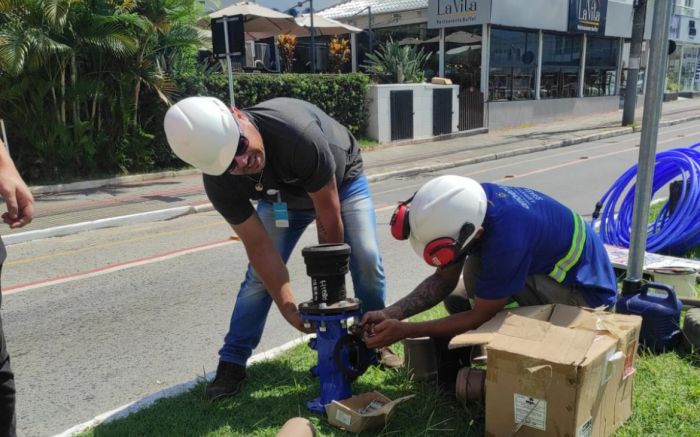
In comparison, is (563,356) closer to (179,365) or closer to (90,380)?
(179,365)

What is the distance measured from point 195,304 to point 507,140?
14.8 metres

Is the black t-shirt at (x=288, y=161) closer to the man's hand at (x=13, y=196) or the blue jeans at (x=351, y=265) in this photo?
the blue jeans at (x=351, y=265)

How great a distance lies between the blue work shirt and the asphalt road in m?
1.96

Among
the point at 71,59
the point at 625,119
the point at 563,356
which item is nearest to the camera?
the point at 563,356

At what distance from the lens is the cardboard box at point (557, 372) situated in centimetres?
232

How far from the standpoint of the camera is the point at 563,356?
2.32 m

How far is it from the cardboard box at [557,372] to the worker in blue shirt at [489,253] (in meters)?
0.23

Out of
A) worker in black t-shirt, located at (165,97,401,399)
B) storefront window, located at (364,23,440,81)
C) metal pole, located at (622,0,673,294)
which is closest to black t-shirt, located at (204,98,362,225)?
worker in black t-shirt, located at (165,97,401,399)

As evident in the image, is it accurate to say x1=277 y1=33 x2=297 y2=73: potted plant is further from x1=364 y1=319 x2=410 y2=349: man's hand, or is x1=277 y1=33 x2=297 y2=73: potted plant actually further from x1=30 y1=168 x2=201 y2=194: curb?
x1=364 y1=319 x2=410 y2=349: man's hand

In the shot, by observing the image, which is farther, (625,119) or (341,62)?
(341,62)

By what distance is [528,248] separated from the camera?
2.75 meters

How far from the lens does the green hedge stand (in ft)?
42.4

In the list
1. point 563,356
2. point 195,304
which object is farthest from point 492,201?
point 195,304

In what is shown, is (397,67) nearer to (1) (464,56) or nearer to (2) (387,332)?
(1) (464,56)
